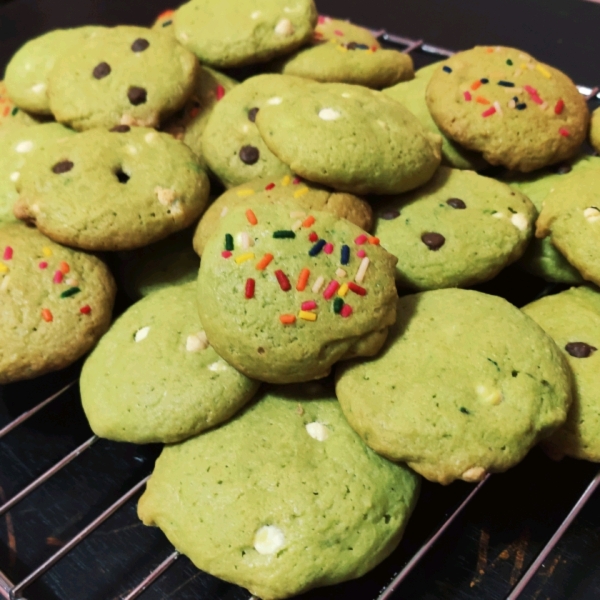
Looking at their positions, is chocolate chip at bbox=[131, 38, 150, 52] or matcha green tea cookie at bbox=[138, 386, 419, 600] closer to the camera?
matcha green tea cookie at bbox=[138, 386, 419, 600]

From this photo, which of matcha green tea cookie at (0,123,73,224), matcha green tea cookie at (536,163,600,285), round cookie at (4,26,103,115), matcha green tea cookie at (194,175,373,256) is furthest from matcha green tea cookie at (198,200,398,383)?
round cookie at (4,26,103,115)

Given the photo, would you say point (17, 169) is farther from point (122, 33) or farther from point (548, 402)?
point (548, 402)

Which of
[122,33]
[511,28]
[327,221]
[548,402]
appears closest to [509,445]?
[548,402]

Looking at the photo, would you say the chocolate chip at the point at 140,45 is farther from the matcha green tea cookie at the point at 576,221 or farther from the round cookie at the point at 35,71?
the matcha green tea cookie at the point at 576,221

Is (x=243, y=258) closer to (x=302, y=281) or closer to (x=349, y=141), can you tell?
(x=302, y=281)

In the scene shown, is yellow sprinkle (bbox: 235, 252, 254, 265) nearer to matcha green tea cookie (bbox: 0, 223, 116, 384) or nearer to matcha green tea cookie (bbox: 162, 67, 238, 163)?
matcha green tea cookie (bbox: 0, 223, 116, 384)

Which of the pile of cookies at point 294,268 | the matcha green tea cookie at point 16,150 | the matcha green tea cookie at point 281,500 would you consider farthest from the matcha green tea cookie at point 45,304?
the matcha green tea cookie at point 281,500
